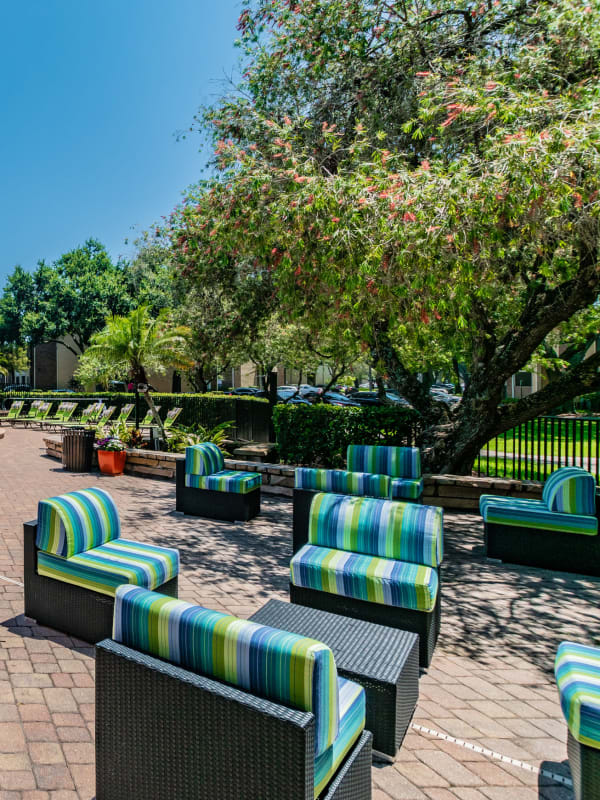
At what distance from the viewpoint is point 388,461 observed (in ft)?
22.8

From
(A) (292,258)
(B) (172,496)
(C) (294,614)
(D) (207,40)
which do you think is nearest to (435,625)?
(C) (294,614)

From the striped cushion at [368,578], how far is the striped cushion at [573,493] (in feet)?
8.48

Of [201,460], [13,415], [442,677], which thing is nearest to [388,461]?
[201,460]

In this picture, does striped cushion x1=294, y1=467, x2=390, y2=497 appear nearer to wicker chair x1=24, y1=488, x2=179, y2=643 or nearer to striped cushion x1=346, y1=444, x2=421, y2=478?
striped cushion x1=346, y1=444, x2=421, y2=478

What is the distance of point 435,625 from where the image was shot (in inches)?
151

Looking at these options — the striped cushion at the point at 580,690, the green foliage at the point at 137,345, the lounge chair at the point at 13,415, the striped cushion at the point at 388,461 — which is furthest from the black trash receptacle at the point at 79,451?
the lounge chair at the point at 13,415

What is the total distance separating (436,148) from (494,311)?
484 cm

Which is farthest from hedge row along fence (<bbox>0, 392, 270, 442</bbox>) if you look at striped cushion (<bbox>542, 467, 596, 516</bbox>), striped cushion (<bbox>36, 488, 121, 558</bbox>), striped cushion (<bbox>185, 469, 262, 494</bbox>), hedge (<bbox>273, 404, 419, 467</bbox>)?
striped cushion (<bbox>36, 488, 121, 558</bbox>)

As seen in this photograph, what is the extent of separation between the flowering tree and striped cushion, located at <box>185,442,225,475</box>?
2.72 m

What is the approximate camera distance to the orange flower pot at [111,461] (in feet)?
36.8

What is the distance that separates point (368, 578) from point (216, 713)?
1866 millimetres

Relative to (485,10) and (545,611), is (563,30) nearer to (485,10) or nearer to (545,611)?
(485,10)

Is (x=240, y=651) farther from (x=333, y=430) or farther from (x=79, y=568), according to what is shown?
(x=333, y=430)

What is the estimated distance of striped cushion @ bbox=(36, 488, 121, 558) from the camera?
3.91 metres
